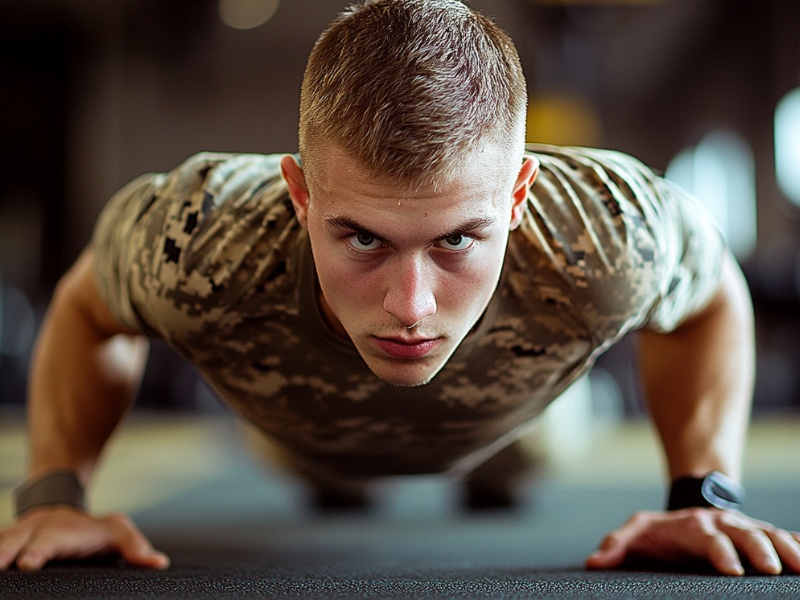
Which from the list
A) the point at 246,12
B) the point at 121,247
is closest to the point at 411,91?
the point at 121,247

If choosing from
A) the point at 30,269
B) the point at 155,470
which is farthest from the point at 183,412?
the point at 155,470

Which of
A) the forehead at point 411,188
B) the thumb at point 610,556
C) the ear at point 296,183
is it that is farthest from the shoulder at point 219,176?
the thumb at point 610,556

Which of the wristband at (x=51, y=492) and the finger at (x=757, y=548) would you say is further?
the wristband at (x=51, y=492)

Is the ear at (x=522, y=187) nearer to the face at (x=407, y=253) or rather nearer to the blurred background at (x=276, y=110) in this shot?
the face at (x=407, y=253)

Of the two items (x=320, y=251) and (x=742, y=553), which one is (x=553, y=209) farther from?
(x=742, y=553)

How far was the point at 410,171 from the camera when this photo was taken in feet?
3.10

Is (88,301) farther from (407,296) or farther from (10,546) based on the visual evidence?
(407,296)

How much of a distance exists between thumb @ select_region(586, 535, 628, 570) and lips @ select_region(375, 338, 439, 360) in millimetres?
381

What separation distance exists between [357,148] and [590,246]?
0.35 m

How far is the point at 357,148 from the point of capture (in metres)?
0.96

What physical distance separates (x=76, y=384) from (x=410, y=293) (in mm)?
677

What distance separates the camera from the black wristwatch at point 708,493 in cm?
122

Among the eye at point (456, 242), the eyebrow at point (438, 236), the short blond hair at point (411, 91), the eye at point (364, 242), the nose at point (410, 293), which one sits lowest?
the nose at point (410, 293)

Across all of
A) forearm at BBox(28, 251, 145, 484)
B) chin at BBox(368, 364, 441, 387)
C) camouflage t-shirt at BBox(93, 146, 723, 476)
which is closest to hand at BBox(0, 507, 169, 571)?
forearm at BBox(28, 251, 145, 484)
